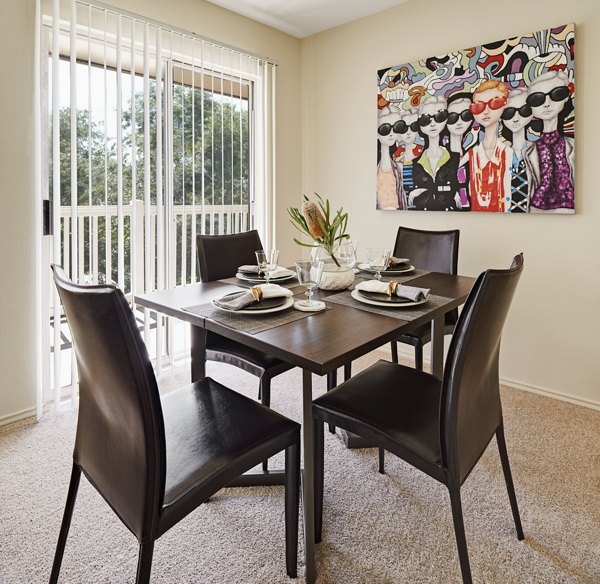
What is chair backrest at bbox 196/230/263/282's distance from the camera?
2422 mm

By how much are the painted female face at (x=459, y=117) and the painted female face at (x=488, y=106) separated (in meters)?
0.04

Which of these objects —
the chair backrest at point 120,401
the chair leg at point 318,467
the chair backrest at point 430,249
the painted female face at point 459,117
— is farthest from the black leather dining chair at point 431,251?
the chair backrest at point 120,401

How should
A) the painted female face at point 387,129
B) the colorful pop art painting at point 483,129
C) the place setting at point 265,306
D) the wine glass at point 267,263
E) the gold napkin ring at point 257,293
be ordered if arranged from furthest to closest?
the painted female face at point 387,129 < the colorful pop art painting at point 483,129 < the wine glass at point 267,263 < the gold napkin ring at point 257,293 < the place setting at point 265,306

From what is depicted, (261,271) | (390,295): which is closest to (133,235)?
(261,271)

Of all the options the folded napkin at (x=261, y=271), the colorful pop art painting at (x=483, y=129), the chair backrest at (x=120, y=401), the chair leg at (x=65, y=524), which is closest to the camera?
the chair backrest at (x=120, y=401)

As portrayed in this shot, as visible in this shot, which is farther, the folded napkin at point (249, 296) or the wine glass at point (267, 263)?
the wine glass at point (267, 263)

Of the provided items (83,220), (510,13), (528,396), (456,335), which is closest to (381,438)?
(456,335)

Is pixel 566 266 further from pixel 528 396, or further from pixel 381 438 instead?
pixel 381 438

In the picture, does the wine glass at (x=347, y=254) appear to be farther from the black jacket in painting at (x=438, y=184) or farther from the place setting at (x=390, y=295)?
the black jacket in painting at (x=438, y=184)

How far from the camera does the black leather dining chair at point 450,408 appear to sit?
1228mm

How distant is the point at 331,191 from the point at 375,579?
113 inches

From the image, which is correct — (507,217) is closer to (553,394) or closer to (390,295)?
(553,394)

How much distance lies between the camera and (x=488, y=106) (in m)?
2.80

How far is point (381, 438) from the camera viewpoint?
141cm
